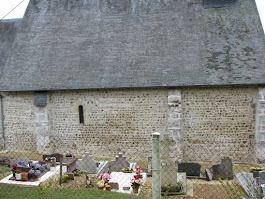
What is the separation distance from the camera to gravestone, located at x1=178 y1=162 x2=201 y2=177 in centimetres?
912

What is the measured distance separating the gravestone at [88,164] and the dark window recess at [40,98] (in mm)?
3821

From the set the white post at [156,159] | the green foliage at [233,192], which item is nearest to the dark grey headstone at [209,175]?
the green foliage at [233,192]

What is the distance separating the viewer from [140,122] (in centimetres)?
1173

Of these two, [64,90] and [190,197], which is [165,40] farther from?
[190,197]

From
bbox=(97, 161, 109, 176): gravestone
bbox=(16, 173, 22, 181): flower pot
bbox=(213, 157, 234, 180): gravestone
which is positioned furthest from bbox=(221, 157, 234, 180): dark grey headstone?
bbox=(16, 173, 22, 181): flower pot

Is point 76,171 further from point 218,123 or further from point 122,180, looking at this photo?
point 218,123

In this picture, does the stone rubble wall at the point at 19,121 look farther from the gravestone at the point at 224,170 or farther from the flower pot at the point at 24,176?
the gravestone at the point at 224,170

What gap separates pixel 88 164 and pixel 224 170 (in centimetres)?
455

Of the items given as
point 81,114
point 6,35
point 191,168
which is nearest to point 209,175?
point 191,168

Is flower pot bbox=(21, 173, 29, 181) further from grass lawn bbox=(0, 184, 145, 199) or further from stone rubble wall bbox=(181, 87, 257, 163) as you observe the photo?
stone rubble wall bbox=(181, 87, 257, 163)

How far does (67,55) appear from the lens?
42.3ft

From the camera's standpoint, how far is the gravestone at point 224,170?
28.9 feet

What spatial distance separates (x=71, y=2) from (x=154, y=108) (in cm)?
739

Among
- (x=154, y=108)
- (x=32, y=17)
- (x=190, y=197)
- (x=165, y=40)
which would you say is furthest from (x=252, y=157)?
(x=32, y=17)
